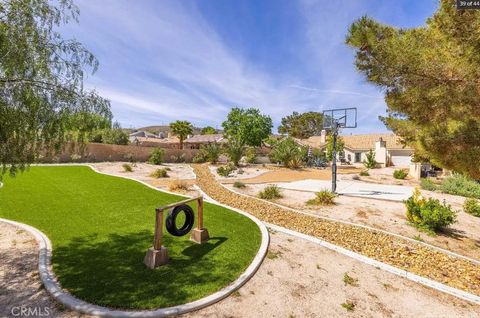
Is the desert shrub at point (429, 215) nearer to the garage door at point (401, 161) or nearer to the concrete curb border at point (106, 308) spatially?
the concrete curb border at point (106, 308)

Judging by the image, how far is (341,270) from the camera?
6148 mm

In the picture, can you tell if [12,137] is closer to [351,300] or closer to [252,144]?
[351,300]

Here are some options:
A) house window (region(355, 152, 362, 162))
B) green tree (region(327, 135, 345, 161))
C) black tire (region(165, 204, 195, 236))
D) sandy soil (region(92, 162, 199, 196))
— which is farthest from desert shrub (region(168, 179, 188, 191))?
house window (region(355, 152, 362, 162))

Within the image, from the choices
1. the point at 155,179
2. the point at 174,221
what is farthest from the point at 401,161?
the point at 174,221

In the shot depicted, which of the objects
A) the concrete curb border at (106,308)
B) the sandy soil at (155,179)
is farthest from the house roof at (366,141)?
the concrete curb border at (106,308)

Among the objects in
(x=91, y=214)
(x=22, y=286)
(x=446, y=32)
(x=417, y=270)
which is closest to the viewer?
(x=22, y=286)

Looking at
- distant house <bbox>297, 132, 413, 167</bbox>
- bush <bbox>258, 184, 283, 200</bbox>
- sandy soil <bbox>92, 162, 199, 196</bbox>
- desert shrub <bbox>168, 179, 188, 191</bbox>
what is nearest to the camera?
bush <bbox>258, 184, 283, 200</bbox>

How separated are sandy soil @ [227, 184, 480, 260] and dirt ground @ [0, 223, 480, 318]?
3937mm

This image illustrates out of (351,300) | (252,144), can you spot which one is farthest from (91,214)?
(252,144)

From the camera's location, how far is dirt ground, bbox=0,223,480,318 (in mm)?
4422

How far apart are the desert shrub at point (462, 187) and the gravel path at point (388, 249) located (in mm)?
11318

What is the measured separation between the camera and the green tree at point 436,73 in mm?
5340

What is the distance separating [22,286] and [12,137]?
272 cm

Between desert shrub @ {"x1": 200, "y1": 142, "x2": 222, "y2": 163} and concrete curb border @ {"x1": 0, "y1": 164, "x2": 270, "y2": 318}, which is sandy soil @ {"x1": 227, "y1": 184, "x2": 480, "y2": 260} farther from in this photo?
desert shrub @ {"x1": 200, "y1": 142, "x2": 222, "y2": 163}
